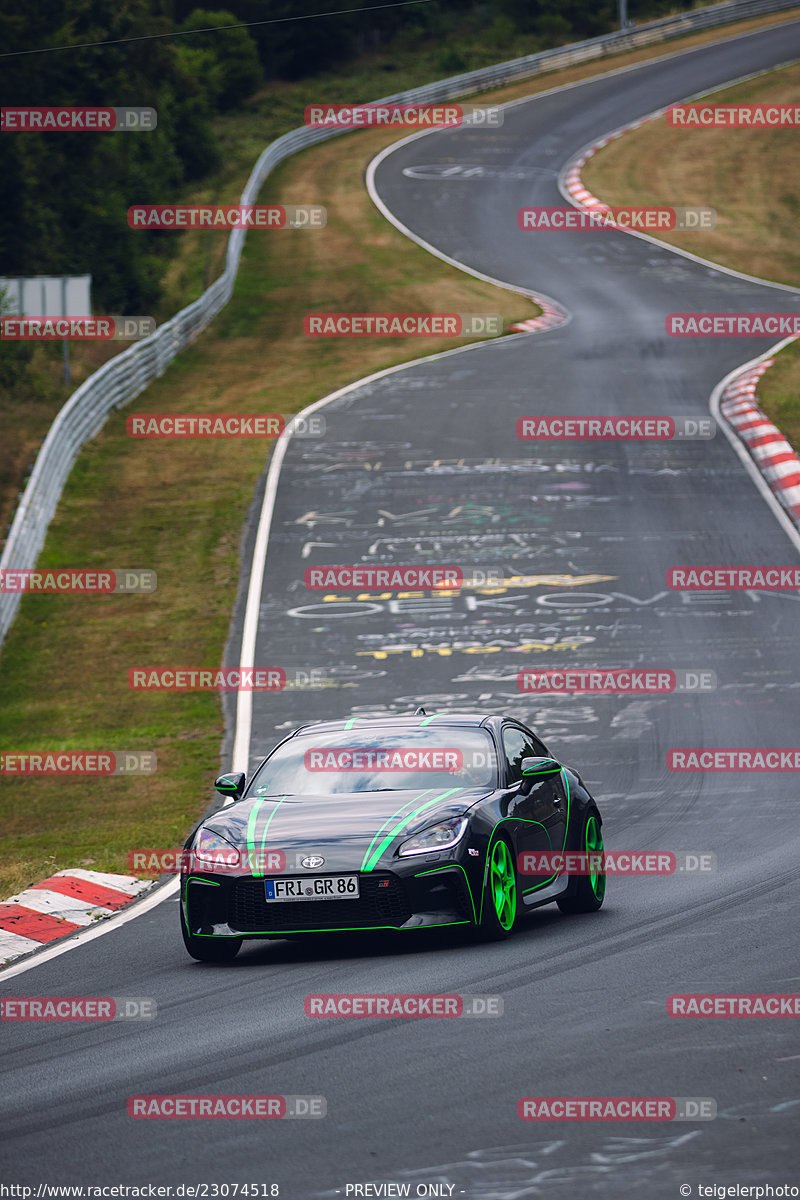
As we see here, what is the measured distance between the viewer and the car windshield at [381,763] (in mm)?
10258

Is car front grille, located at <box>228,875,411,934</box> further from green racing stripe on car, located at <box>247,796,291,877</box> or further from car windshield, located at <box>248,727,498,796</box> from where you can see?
car windshield, located at <box>248,727,498,796</box>

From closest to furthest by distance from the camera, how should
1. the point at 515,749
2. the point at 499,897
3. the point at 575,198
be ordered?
the point at 499,897
the point at 515,749
the point at 575,198

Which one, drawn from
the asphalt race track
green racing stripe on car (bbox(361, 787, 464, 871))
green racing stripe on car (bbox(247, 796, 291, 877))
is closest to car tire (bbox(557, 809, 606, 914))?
the asphalt race track

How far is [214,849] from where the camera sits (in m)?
9.64

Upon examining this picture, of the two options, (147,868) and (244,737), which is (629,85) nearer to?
(244,737)

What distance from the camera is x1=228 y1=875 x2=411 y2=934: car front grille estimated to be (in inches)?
360

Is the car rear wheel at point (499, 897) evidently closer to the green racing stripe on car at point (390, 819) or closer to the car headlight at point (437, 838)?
the car headlight at point (437, 838)

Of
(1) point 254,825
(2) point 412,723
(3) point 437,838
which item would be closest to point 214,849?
(1) point 254,825

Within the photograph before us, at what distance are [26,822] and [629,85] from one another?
209ft

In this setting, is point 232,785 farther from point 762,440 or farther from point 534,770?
point 762,440

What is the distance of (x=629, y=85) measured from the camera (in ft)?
238

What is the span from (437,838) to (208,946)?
56.2 inches

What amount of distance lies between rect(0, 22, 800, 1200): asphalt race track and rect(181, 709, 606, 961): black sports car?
0.25 meters

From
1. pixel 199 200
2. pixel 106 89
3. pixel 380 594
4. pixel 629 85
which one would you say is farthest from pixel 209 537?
pixel 629 85
